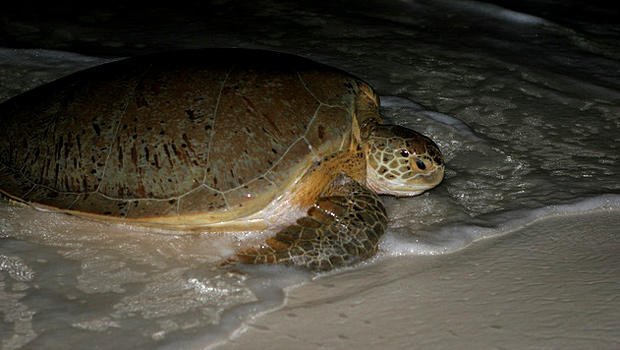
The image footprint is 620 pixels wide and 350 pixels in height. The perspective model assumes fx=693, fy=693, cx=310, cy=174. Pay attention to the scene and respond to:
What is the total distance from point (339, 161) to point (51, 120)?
1.30m

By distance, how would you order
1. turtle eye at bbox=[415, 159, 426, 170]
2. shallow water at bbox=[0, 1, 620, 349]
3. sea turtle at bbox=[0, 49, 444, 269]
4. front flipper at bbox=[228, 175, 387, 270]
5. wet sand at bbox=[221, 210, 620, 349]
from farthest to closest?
1. turtle eye at bbox=[415, 159, 426, 170]
2. sea turtle at bbox=[0, 49, 444, 269]
3. front flipper at bbox=[228, 175, 387, 270]
4. shallow water at bbox=[0, 1, 620, 349]
5. wet sand at bbox=[221, 210, 620, 349]

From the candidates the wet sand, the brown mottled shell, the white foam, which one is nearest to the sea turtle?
the brown mottled shell

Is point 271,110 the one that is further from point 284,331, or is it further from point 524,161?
point 524,161

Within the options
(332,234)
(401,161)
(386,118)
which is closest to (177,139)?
(332,234)

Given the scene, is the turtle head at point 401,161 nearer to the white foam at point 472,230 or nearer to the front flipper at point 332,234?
the front flipper at point 332,234

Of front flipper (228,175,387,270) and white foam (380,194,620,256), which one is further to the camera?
white foam (380,194,620,256)

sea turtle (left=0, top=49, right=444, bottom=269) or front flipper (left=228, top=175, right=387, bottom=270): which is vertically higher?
sea turtle (left=0, top=49, right=444, bottom=269)

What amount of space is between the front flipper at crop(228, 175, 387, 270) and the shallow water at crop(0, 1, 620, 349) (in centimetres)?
8

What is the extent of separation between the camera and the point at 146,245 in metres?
2.87

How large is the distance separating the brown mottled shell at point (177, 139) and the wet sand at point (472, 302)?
1.82 feet

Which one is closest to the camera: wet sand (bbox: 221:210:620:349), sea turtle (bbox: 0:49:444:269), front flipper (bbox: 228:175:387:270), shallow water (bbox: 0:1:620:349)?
wet sand (bbox: 221:210:620:349)

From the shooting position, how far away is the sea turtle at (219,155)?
286cm

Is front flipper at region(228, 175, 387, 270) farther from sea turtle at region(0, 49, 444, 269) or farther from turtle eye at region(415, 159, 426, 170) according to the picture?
turtle eye at region(415, 159, 426, 170)

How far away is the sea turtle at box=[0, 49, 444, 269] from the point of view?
112 inches
